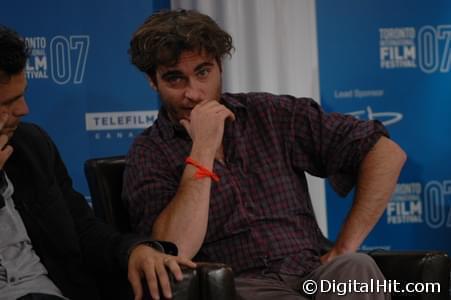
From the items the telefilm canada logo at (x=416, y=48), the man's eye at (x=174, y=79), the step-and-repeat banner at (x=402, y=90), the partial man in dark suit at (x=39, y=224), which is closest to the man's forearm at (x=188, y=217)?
the partial man in dark suit at (x=39, y=224)

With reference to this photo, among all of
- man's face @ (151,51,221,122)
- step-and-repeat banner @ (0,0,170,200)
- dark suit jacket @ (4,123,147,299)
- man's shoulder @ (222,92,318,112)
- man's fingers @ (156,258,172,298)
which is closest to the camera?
man's fingers @ (156,258,172,298)

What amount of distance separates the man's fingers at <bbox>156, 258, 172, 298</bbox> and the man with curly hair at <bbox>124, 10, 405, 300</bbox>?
55 cm

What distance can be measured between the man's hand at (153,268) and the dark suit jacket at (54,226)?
0.24 metres

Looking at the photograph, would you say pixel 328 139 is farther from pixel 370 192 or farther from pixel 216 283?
pixel 216 283

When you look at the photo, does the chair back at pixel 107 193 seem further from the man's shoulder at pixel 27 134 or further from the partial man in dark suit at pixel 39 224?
the man's shoulder at pixel 27 134

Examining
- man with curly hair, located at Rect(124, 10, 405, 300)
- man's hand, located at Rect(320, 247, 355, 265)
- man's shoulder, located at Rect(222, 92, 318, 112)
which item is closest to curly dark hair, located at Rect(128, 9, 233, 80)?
man with curly hair, located at Rect(124, 10, 405, 300)

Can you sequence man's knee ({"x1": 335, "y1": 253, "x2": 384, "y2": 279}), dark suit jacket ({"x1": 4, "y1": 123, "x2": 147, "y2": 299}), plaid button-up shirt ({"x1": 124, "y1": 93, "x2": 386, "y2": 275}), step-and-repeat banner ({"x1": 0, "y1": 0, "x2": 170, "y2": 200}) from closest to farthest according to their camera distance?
man's knee ({"x1": 335, "y1": 253, "x2": 384, "y2": 279})
dark suit jacket ({"x1": 4, "y1": 123, "x2": 147, "y2": 299})
plaid button-up shirt ({"x1": 124, "y1": 93, "x2": 386, "y2": 275})
step-and-repeat banner ({"x1": 0, "y1": 0, "x2": 170, "y2": 200})

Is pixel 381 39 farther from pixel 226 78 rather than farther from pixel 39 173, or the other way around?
pixel 39 173

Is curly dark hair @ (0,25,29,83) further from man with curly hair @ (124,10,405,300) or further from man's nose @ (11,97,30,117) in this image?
man with curly hair @ (124,10,405,300)

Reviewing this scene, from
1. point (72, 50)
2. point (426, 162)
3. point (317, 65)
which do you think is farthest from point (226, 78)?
point (426, 162)

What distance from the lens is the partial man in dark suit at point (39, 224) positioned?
2434mm

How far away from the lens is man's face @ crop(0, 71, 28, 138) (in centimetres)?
245

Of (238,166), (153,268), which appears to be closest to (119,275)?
(153,268)

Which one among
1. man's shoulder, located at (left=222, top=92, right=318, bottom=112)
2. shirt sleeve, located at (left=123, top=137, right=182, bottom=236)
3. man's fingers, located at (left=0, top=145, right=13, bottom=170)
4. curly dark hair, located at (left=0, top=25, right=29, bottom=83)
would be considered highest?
curly dark hair, located at (left=0, top=25, right=29, bottom=83)
